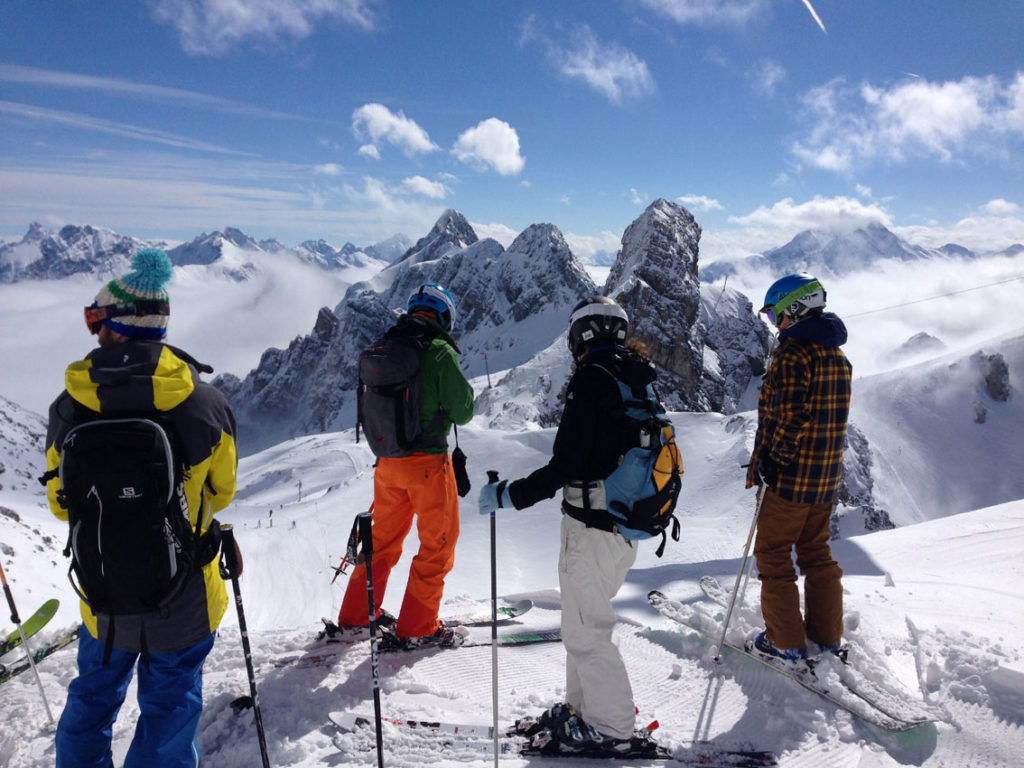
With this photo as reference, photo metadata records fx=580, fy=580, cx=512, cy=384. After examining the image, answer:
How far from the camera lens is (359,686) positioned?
14.7ft

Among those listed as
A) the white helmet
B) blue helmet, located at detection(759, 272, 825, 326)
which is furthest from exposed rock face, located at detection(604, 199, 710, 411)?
the white helmet

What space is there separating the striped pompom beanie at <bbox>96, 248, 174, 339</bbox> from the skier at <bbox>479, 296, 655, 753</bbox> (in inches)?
79.8

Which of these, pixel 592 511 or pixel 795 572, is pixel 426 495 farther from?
pixel 795 572

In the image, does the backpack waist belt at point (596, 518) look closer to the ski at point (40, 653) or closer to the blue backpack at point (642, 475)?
the blue backpack at point (642, 475)

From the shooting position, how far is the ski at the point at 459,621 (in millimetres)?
5164

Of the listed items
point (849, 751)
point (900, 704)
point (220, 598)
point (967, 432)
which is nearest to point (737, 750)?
point (849, 751)

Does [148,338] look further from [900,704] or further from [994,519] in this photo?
[994,519]

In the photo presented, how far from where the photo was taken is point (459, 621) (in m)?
5.71

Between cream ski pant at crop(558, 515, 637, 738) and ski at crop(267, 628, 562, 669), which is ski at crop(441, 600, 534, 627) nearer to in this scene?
ski at crop(267, 628, 562, 669)

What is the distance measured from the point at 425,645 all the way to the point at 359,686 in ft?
2.35

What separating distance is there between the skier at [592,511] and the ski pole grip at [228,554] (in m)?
1.45

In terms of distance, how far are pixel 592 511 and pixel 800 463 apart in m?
1.97

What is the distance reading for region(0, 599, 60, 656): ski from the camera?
483 cm

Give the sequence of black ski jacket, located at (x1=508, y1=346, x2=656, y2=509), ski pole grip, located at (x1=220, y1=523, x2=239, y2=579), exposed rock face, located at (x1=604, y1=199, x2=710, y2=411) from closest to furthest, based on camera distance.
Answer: ski pole grip, located at (x1=220, y1=523, x2=239, y2=579) < black ski jacket, located at (x1=508, y1=346, x2=656, y2=509) < exposed rock face, located at (x1=604, y1=199, x2=710, y2=411)
